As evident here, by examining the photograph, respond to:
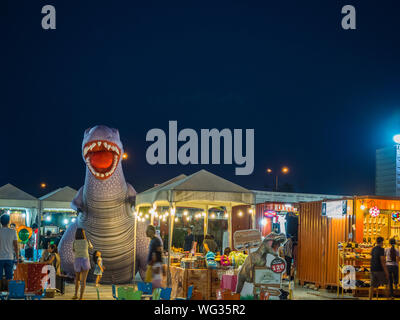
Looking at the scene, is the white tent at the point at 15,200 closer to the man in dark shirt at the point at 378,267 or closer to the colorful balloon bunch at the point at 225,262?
the colorful balloon bunch at the point at 225,262

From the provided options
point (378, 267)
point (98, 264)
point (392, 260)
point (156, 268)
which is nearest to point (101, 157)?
point (98, 264)

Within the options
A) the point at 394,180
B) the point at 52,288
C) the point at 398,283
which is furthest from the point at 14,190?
the point at 394,180

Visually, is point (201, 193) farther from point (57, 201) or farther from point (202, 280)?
point (57, 201)

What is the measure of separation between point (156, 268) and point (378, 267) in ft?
19.5

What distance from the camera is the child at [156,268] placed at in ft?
36.6

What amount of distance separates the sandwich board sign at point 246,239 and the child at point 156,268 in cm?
157

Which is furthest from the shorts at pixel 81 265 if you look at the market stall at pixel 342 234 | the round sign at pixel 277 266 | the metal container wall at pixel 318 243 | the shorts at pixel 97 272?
the metal container wall at pixel 318 243

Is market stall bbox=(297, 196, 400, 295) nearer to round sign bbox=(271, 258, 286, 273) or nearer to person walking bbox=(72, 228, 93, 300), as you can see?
round sign bbox=(271, 258, 286, 273)

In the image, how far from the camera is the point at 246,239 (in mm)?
11625

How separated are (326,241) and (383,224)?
1836 mm

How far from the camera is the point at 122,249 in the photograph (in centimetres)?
1620

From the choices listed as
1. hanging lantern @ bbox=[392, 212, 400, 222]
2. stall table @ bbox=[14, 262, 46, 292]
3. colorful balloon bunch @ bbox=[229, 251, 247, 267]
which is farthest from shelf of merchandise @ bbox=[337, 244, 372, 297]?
stall table @ bbox=[14, 262, 46, 292]

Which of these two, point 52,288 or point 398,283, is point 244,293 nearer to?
point 52,288
